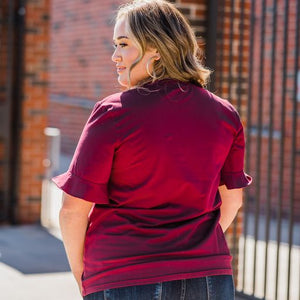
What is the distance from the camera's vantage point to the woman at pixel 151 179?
2.21 m

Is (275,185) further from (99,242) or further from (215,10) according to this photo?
(99,242)

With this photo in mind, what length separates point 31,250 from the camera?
22.5 ft

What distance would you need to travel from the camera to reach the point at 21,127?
804 cm

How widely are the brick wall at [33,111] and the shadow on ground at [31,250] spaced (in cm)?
31

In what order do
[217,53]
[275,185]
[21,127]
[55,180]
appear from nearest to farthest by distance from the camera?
[55,180] → [217,53] → [21,127] → [275,185]

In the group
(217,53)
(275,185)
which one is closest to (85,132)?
(217,53)

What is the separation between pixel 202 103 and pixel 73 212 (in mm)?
522

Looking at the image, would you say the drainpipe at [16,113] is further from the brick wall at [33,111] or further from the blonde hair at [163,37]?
the blonde hair at [163,37]

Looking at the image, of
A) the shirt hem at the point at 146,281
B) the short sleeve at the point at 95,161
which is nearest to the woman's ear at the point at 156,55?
the short sleeve at the point at 95,161

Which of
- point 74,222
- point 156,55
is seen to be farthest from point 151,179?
point 156,55

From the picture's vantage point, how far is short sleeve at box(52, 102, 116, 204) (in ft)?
7.22

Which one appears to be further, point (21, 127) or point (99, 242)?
point (21, 127)

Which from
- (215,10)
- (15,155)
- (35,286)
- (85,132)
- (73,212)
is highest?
(215,10)

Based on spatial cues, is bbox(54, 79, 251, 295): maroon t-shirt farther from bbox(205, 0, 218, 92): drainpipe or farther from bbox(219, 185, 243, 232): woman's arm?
bbox(205, 0, 218, 92): drainpipe
